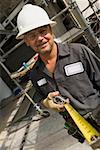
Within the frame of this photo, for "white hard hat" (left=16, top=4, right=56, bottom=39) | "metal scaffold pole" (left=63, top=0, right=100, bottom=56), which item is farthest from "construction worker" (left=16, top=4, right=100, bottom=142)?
"metal scaffold pole" (left=63, top=0, right=100, bottom=56)

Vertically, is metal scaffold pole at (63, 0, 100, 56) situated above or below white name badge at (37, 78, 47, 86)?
below

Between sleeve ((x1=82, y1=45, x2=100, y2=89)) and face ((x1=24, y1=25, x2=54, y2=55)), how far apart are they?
268 mm

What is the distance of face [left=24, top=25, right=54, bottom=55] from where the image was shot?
8.54ft

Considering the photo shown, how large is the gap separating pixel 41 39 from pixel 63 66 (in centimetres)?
30

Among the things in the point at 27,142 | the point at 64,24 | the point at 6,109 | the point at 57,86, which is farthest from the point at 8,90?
the point at 57,86

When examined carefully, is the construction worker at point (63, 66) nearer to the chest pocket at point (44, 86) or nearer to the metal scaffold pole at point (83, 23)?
the chest pocket at point (44, 86)

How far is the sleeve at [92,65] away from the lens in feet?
8.74

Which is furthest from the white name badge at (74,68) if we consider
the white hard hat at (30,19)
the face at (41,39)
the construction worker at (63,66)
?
the white hard hat at (30,19)

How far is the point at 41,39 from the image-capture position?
259cm

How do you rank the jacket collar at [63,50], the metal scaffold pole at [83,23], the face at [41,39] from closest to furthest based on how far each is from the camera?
the face at [41,39] < the jacket collar at [63,50] < the metal scaffold pole at [83,23]

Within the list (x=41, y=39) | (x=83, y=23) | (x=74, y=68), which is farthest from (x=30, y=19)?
(x=83, y=23)

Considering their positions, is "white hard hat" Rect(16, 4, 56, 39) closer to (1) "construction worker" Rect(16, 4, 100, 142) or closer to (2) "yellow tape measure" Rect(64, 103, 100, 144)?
(1) "construction worker" Rect(16, 4, 100, 142)

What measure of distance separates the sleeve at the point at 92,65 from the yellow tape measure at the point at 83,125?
0.93 feet

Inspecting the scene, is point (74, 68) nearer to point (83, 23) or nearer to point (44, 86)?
point (44, 86)
